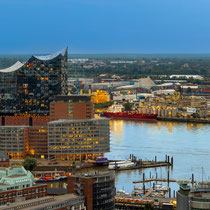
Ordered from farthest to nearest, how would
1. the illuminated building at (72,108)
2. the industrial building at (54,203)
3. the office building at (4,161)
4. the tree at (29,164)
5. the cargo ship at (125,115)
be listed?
the cargo ship at (125,115) < the illuminated building at (72,108) < the tree at (29,164) < the office building at (4,161) < the industrial building at (54,203)

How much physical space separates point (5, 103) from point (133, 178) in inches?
486

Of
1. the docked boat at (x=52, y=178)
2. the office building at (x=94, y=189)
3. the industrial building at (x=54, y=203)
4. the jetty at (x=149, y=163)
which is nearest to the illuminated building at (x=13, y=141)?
the jetty at (x=149, y=163)

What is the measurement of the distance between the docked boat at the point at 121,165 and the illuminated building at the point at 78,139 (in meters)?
1.45

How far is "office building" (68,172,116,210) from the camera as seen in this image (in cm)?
1734

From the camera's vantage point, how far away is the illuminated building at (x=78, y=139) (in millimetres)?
28422

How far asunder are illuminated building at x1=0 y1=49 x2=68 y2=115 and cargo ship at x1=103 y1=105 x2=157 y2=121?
10688 millimetres

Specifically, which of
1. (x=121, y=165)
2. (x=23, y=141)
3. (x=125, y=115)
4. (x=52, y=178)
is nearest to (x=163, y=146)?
(x=121, y=165)

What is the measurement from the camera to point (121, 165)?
26672 millimetres

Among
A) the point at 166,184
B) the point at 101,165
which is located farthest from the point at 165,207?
the point at 101,165

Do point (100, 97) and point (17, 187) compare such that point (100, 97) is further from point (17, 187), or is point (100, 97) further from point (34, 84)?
point (17, 187)

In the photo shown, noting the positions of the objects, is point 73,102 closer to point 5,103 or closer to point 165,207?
point 5,103

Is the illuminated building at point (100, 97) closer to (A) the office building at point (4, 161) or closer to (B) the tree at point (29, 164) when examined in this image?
(B) the tree at point (29, 164)

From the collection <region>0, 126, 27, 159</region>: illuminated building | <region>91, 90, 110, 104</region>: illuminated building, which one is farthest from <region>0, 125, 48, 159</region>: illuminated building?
<region>91, 90, 110, 104</region>: illuminated building

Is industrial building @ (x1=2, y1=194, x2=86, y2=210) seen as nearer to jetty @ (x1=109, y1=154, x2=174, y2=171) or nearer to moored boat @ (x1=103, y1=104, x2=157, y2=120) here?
jetty @ (x1=109, y1=154, x2=174, y2=171)
